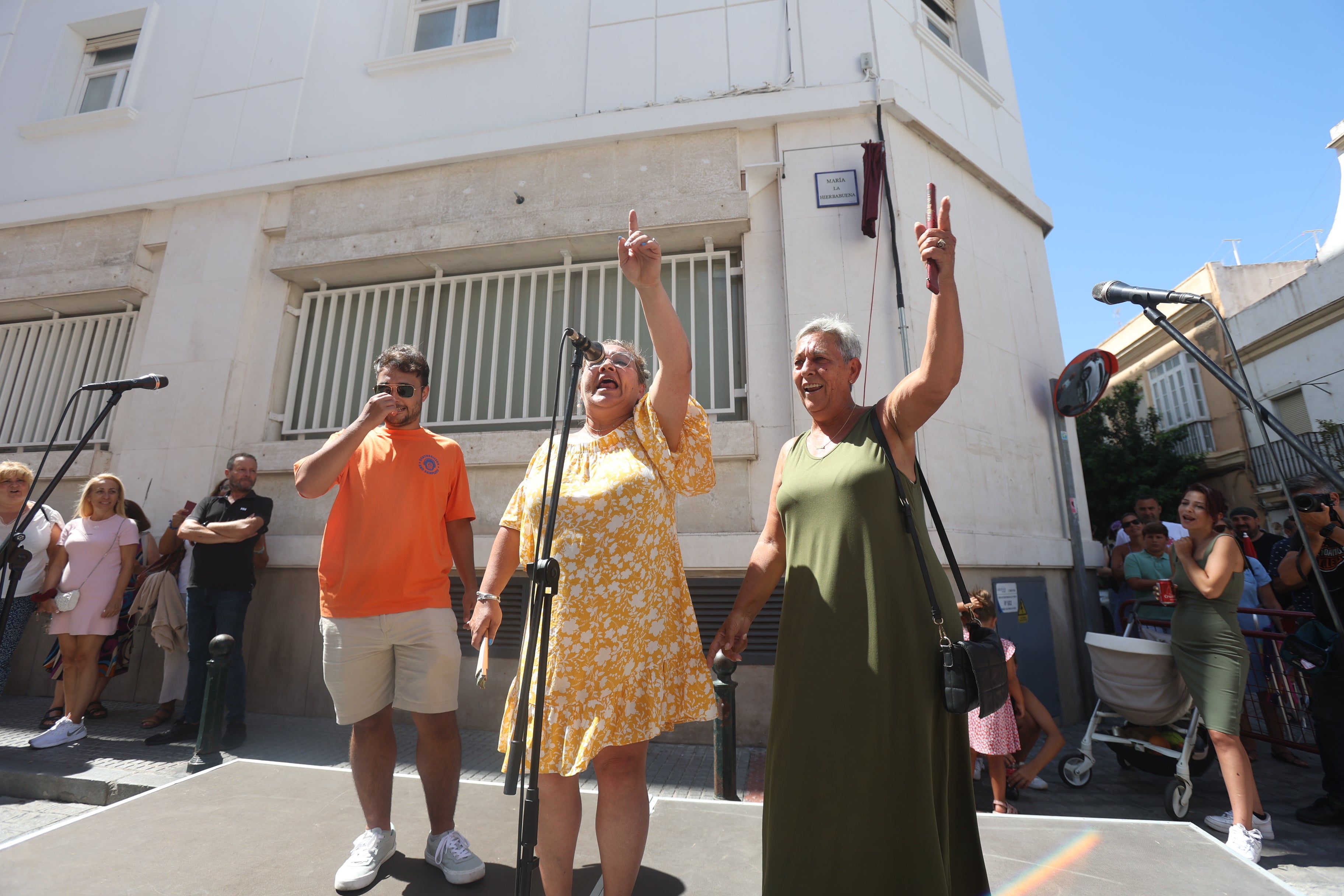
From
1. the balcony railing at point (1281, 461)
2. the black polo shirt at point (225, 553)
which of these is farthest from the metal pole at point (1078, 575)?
the balcony railing at point (1281, 461)

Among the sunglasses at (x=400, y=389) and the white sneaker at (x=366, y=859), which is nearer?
the white sneaker at (x=366, y=859)

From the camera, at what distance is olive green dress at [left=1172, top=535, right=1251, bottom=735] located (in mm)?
3434

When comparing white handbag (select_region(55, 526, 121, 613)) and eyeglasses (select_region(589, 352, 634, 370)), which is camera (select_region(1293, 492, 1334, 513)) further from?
white handbag (select_region(55, 526, 121, 613))

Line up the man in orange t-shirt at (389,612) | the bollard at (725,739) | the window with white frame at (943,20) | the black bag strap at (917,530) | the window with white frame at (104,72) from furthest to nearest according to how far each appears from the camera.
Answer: the window with white frame at (104,72) < the window with white frame at (943,20) < the bollard at (725,739) < the man in orange t-shirt at (389,612) < the black bag strap at (917,530)

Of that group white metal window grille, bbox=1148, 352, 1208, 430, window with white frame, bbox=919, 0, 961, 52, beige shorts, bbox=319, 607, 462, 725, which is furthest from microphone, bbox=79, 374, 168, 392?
white metal window grille, bbox=1148, 352, 1208, 430

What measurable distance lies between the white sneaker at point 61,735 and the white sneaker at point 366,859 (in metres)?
3.70

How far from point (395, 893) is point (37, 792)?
3.45 metres

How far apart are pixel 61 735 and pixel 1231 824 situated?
24.5 ft

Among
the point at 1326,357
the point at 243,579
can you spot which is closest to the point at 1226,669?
the point at 243,579

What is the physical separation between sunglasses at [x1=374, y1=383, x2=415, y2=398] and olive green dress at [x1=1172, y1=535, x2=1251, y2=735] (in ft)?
14.1

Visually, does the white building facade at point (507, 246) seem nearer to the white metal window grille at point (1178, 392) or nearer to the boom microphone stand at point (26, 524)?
the boom microphone stand at point (26, 524)

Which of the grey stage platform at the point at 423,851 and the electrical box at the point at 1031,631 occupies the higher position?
the electrical box at the point at 1031,631

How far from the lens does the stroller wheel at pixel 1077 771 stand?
4.24m

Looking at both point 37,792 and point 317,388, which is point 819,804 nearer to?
point 37,792
